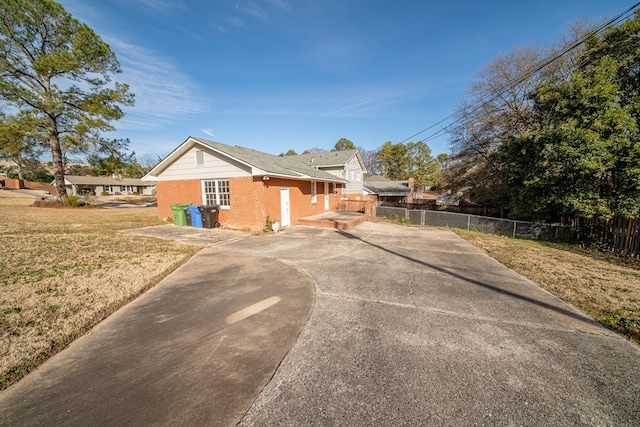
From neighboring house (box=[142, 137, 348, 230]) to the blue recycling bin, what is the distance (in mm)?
858

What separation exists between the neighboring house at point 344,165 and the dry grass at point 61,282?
17575 millimetres

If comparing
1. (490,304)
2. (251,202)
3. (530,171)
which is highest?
(530,171)

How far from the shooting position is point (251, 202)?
11805mm

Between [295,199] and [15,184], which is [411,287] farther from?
[15,184]

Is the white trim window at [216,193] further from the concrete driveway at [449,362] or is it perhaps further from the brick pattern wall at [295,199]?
the concrete driveway at [449,362]

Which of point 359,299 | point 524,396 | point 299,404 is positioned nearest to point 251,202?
point 359,299

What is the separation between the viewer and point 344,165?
23.8m

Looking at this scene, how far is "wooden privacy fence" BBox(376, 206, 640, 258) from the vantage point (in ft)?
28.5

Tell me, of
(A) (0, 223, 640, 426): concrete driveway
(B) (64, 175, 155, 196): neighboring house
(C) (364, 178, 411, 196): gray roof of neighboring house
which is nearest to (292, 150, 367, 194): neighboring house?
(C) (364, 178, 411, 196): gray roof of neighboring house

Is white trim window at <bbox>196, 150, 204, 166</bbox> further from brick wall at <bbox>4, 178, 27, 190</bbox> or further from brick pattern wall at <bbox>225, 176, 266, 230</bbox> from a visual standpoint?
brick wall at <bbox>4, 178, 27, 190</bbox>

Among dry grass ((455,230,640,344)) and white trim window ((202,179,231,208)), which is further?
white trim window ((202,179,231,208))

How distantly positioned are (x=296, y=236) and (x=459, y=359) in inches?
327

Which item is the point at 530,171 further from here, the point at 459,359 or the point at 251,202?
the point at 251,202

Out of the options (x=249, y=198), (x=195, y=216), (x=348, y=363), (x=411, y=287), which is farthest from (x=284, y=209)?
(x=348, y=363)
